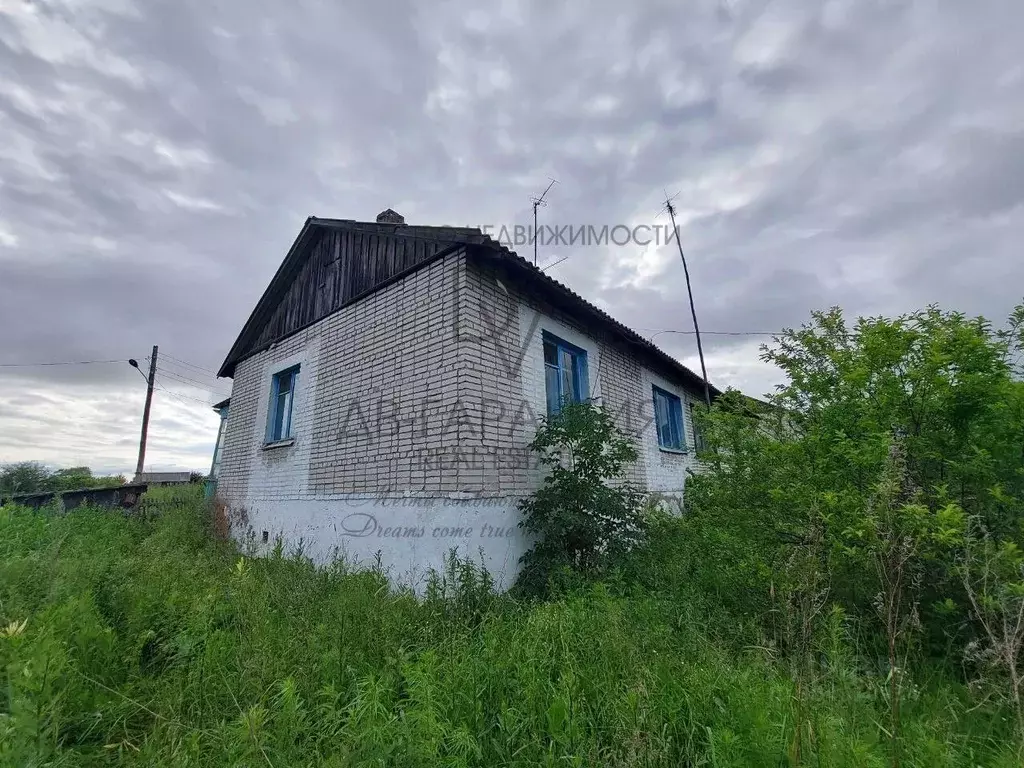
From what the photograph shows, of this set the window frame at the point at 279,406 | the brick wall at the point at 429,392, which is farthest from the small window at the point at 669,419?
the window frame at the point at 279,406

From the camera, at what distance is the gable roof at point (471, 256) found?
5.30m

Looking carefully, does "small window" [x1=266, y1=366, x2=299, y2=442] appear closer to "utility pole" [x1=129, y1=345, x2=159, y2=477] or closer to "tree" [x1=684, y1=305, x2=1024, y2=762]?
"tree" [x1=684, y1=305, x2=1024, y2=762]

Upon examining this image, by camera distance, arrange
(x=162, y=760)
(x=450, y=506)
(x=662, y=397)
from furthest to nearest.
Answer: (x=662, y=397) → (x=450, y=506) → (x=162, y=760)

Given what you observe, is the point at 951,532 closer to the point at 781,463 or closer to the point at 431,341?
the point at 781,463

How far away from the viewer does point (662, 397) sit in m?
10.2

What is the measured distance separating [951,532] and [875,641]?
4.17 ft

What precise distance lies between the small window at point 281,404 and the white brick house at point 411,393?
0.03 m

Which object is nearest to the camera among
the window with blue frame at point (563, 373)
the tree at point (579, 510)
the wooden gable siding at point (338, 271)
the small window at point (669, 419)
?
the tree at point (579, 510)

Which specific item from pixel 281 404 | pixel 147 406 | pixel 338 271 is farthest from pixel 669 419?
pixel 147 406

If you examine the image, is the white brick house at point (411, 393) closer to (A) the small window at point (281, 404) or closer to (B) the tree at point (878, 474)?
(A) the small window at point (281, 404)

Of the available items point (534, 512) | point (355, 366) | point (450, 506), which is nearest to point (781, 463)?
point (534, 512)

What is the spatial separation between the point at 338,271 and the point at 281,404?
110 inches

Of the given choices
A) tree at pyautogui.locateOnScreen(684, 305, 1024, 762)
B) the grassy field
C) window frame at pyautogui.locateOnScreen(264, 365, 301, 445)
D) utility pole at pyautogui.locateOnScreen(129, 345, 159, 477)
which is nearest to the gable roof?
window frame at pyautogui.locateOnScreen(264, 365, 301, 445)

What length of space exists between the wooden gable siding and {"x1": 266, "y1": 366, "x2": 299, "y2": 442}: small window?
2.62ft
